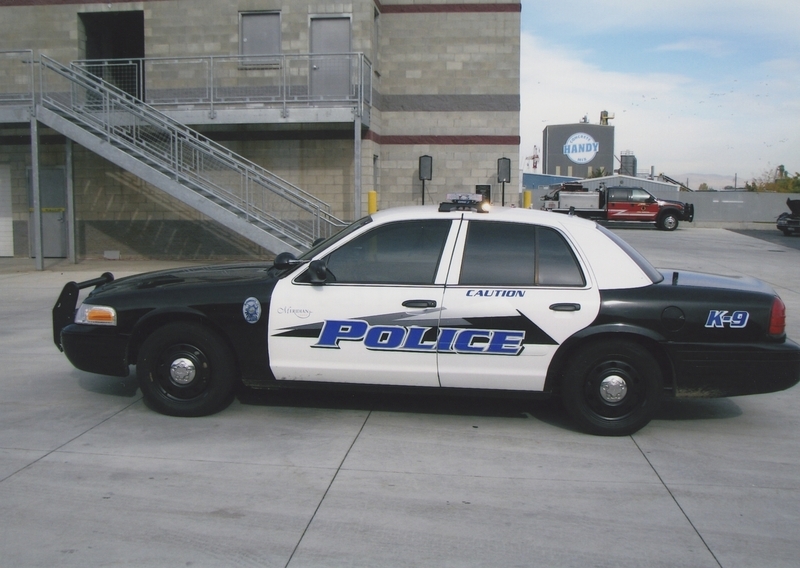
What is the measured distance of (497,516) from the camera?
439 centimetres

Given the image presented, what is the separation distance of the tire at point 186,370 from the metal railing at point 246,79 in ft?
37.9

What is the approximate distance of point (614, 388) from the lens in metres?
5.64

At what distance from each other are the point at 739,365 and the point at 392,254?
8.54ft

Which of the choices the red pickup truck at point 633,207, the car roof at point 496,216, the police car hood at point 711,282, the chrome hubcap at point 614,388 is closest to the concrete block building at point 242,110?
the car roof at point 496,216

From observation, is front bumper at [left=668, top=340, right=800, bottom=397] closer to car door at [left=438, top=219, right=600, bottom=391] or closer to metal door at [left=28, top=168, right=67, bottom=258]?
car door at [left=438, top=219, right=600, bottom=391]

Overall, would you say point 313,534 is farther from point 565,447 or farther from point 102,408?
point 102,408

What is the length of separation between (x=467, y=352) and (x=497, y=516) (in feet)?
4.99

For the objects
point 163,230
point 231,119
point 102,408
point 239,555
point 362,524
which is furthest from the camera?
point 163,230

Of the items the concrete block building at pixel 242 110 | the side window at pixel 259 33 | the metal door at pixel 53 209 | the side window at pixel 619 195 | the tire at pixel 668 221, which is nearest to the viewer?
the concrete block building at pixel 242 110

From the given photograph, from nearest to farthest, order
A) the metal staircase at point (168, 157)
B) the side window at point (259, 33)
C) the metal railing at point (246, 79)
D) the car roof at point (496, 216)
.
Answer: the car roof at point (496, 216)
the metal staircase at point (168, 157)
the metal railing at point (246, 79)
the side window at point (259, 33)

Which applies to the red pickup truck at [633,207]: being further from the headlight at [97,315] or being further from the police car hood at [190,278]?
the headlight at [97,315]

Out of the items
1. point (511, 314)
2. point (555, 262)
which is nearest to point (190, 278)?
point (511, 314)

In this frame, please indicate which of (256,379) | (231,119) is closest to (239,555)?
(256,379)

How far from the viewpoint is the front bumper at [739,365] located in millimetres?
5562
